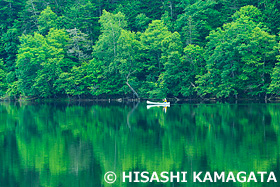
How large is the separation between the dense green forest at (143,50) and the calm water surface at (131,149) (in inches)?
972

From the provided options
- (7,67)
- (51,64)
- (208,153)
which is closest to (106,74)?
(51,64)

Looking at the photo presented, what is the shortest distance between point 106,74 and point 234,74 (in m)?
19.8

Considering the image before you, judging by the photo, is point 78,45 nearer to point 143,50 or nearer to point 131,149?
point 143,50

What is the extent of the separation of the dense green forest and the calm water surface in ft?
81.0

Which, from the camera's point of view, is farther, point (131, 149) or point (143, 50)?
point (143, 50)

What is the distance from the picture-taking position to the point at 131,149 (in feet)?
61.1

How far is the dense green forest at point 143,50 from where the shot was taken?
52.8 metres

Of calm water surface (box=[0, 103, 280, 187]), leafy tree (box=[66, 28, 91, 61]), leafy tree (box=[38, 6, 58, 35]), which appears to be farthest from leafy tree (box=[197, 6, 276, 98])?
leafy tree (box=[38, 6, 58, 35])

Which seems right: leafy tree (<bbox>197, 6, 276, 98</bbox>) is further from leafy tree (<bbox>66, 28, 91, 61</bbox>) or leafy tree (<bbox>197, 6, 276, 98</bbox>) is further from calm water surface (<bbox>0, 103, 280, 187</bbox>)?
calm water surface (<bbox>0, 103, 280, 187</bbox>)

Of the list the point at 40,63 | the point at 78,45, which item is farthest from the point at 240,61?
the point at 40,63

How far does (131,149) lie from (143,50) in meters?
44.2

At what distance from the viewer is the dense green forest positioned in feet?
173

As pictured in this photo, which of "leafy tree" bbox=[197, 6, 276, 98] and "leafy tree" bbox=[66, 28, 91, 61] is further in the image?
"leafy tree" bbox=[66, 28, 91, 61]

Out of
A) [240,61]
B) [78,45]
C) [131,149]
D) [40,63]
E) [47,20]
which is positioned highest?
[47,20]
